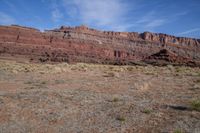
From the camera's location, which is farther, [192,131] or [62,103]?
[62,103]

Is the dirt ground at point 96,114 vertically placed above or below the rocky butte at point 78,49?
below

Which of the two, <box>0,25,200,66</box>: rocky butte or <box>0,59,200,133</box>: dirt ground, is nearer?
<box>0,59,200,133</box>: dirt ground

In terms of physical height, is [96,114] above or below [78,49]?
below

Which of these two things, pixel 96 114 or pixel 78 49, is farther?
pixel 78 49

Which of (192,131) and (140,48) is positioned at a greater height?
(140,48)

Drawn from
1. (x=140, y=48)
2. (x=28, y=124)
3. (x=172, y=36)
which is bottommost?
(x=28, y=124)

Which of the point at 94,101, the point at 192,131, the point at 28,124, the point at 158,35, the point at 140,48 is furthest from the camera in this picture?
the point at 158,35

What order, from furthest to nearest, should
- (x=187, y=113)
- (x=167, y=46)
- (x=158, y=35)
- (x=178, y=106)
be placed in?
(x=158, y=35) < (x=167, y=46) < (x=178, y=106) < (x=187, y=113)

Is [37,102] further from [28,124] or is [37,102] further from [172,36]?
[172,36]

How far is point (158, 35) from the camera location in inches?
6073

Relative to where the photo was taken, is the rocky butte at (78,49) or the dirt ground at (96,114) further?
the rocky butte at (78,49)

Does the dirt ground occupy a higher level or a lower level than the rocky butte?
lower

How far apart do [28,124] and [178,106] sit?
5.93 m

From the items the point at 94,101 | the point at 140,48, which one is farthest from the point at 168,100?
the point at 140,48
